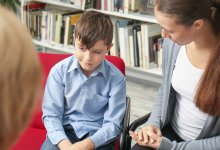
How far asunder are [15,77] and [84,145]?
965 mm

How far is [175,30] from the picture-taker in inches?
53.5

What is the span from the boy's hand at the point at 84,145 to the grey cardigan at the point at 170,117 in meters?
0.28

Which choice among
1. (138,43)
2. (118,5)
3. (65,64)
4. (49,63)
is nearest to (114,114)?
(65,64)

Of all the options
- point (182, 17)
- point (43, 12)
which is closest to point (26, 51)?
point (182, 17)

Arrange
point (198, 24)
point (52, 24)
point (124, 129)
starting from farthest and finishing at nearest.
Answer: point (52, 24)
point (124, 129)
point (198, 24)

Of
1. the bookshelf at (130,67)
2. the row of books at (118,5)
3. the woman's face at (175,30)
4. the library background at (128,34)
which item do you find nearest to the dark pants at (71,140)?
the woman's face at (175,30)

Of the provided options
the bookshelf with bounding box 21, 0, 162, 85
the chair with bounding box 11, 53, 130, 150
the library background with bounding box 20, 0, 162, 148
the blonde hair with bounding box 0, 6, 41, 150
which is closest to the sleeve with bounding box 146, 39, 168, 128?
the chair with bounding box 11, 53, 130, 150

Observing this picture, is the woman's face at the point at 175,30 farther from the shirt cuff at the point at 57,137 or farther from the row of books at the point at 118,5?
the row of books at the point at 118,5

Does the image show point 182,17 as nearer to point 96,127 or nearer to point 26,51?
point 96,127

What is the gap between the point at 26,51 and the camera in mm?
552

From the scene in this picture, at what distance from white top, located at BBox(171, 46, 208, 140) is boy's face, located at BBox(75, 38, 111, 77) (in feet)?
1.04

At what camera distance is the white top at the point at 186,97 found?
1.44m

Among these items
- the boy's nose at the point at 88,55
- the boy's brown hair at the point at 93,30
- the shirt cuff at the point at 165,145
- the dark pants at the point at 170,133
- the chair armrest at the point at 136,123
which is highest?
the boy's brown hair at the point at 93,30

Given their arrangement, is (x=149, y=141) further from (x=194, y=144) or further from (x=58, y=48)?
(x=58, y=48)
